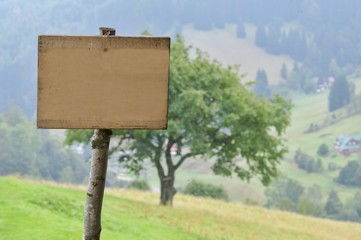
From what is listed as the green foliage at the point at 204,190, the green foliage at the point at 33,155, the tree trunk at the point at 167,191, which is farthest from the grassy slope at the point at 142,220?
the green foliage at the point at 33,155

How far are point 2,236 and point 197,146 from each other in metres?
22.8

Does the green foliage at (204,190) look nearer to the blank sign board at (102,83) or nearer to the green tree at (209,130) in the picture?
the green tree at (209,130)

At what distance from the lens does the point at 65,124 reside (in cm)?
740

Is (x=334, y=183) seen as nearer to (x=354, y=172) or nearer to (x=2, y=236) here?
(x=354, y=172)

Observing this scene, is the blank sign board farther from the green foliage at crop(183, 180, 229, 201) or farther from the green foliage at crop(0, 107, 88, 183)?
the green foliage at crop(0, 107, 88, 183)

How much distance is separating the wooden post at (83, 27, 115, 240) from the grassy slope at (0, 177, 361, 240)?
6492 mm

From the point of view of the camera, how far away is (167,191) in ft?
124

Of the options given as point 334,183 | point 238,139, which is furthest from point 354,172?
point 238,139

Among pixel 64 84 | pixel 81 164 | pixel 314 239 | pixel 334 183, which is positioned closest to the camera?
pixel 64 84

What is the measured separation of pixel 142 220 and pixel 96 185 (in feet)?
54.3

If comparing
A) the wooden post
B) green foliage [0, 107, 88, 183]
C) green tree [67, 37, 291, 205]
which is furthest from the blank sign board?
green foliage [0, 107, 88, 183]

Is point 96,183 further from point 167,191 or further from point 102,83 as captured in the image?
point 167,191

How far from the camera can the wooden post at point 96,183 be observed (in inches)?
315

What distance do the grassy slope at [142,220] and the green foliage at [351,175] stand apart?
467 ft
